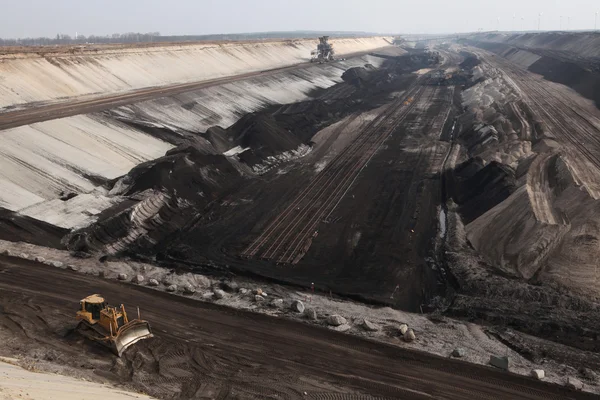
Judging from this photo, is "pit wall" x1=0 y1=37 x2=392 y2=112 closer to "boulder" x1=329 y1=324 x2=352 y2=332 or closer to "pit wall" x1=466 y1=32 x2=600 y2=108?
"boulder" x1=329 y1=324 x2=352 y2=332

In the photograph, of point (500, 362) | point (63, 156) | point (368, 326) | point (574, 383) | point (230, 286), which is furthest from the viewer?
point (63, 156)

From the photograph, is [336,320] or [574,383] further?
[336,320]

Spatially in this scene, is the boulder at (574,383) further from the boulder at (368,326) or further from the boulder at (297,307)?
the boulder at (297,307)

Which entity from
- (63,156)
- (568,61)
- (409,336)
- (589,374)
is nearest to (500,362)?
(589,374)

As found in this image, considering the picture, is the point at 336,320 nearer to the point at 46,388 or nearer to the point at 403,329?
the point at 403,329

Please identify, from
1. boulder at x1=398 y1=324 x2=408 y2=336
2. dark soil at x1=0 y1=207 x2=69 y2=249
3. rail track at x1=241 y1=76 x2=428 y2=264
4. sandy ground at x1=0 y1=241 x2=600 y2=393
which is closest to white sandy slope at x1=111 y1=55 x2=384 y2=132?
rail track at x1=241 y1=76 x2=428 y2=264

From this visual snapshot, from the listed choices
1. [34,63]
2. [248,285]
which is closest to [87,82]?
[34,63]
